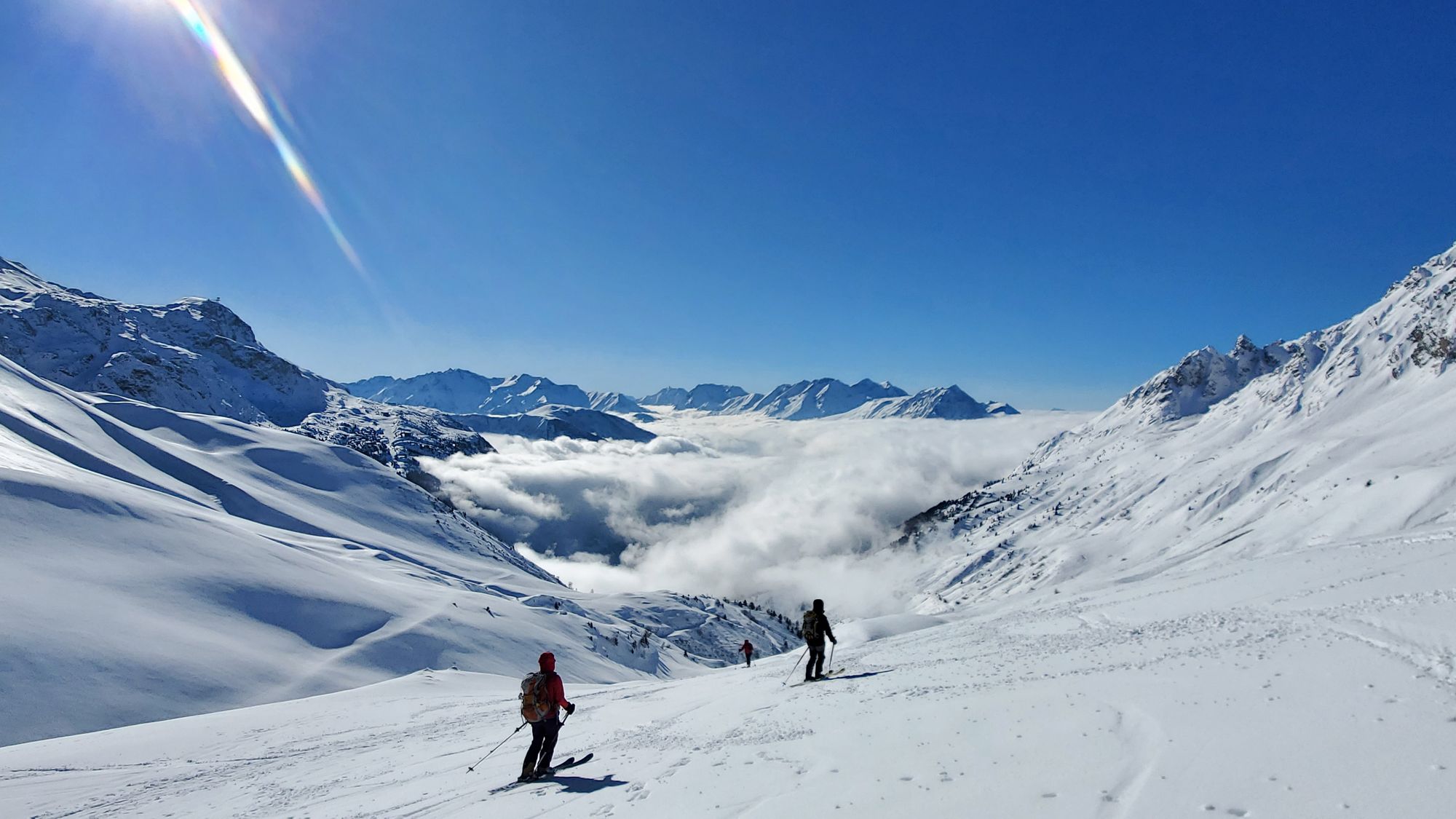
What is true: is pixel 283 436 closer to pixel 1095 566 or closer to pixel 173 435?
pixel 173 435

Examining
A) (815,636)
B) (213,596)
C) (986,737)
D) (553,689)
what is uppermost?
(213,596)

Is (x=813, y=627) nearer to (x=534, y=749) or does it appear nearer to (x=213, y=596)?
(x=534, y=749)

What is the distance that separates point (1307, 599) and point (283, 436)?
16027 cm

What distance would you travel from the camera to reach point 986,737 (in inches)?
366

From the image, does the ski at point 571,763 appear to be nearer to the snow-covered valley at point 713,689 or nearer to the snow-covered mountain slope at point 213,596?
the snow-covered valley at point 713,689

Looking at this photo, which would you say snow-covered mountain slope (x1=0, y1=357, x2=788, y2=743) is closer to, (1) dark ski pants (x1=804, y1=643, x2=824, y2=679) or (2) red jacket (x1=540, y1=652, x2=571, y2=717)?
(2) red jacket (x1=540, y1=652, x2=571, y2=717)

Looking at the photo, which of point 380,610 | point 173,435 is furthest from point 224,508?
point 380,610

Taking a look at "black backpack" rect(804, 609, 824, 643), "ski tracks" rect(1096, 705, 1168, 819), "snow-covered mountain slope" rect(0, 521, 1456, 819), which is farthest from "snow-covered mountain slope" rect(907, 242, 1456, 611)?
"ski tracks" rect(1096, 705, 1168, 819)

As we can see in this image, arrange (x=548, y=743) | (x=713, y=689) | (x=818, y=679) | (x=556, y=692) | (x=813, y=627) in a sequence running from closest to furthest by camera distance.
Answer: (x=548, y=743) → (x=556, y=692) → (x=818, y=679) → (x=813, y=627) → (x=713, y=689)

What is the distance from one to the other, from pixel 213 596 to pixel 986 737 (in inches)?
1964

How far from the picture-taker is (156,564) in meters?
41.5

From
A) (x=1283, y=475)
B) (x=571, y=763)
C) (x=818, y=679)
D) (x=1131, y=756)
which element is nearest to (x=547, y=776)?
(x=571, y=763)

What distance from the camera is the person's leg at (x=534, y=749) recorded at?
11.5 metres

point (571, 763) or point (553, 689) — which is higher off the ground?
point (553, 689)
